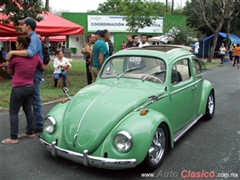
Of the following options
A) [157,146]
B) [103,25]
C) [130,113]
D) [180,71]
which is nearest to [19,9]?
[180,71]

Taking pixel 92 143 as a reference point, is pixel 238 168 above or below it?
below

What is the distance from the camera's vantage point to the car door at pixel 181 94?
4.43 meters

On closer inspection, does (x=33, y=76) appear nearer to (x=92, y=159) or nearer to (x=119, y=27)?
(x=92, y=159)

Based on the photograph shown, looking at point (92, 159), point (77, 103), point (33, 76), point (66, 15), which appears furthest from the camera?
point (66, 15)

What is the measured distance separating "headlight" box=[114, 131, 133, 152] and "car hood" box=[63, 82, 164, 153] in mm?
192

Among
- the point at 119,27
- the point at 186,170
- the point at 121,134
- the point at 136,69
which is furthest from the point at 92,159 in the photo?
the point at 119,27

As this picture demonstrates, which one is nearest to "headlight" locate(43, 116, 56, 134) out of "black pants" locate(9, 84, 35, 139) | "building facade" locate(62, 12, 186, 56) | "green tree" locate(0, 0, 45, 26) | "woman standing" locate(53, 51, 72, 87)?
"black pants" locate(9, 84, 35, 139)

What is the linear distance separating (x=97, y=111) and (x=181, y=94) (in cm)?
165

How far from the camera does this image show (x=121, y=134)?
332 centimetres

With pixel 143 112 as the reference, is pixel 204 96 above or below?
below

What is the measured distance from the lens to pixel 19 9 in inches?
400

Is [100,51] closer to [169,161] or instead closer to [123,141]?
[169,161]

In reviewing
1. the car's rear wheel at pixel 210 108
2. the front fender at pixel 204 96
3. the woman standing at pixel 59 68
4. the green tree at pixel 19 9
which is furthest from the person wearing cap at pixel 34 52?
the green tree at pixel 19 9

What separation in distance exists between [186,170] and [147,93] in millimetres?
1232
